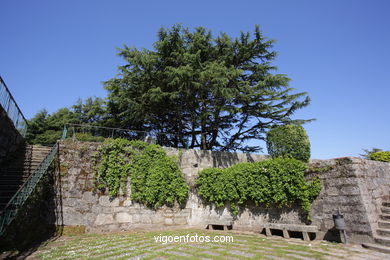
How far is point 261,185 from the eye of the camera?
7109 millimetres

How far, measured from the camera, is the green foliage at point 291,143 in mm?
7197

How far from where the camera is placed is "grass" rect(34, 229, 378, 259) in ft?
14.1

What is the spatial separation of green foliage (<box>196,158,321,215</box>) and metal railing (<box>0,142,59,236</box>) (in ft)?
18.0

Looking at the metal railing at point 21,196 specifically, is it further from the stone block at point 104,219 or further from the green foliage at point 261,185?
the green foliage at point 261,185

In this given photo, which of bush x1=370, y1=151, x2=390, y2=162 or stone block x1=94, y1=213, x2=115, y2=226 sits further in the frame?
stone block x1=94, y1=213, x2=115, y2=226

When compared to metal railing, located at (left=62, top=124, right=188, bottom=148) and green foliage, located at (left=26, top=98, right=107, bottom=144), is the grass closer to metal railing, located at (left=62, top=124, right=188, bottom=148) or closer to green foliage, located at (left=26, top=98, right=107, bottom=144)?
metal railing, located at (left=62, top=124, right=188, bottom=148)

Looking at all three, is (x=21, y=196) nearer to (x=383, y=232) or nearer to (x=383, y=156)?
(x=383, y=232)

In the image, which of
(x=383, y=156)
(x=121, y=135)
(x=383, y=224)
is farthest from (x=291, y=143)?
(x=121, y=135)

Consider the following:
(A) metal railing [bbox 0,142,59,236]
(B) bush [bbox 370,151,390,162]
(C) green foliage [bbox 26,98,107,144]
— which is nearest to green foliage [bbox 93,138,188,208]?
(A) metal railing [bbox 0,142,59,236]

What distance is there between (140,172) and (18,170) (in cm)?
414

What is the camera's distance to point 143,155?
28.3 ft

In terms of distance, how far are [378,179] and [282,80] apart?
6960 millimetres

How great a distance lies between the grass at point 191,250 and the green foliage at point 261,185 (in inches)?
51.0

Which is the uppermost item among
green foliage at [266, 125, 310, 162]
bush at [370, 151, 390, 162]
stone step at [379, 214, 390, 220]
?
green foliage at [266, 125, 310, 162]
